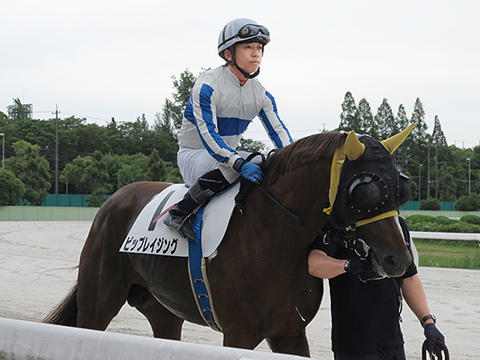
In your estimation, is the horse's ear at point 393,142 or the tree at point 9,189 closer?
the horse's ear at point 393,142

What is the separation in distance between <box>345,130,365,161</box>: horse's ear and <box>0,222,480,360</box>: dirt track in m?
3.08

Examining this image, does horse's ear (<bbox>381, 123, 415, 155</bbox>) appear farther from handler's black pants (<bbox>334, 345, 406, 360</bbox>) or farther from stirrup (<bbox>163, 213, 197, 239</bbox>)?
stirrup (<bbox>163, 213, 197, 239</bbox>)

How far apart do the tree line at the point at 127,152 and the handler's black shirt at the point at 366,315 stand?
38980 millimetres

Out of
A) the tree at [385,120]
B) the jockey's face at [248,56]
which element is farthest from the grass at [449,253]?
the tree at [385,120]

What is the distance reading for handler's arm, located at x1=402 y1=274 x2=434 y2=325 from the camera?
2.94 m

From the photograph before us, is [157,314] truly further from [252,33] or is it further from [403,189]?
[403,189]

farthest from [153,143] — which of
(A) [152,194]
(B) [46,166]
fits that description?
(A) [152,194]

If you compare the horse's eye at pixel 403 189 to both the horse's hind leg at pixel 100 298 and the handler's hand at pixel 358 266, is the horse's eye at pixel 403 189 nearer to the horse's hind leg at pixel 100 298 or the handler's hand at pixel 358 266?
the handler's hand at pixel 358 266

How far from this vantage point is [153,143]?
2854 inches

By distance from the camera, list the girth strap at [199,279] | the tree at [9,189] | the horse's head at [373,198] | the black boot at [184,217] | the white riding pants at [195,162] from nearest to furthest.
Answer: the horse's head at [373,198] → the girth strap at [199,279] → the black boot at [184,217] → the white riding pants at [195,162] → the tree at [9,189]

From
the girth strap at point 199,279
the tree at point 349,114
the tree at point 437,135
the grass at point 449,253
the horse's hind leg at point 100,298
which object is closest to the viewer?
the girth strap at point 199,279

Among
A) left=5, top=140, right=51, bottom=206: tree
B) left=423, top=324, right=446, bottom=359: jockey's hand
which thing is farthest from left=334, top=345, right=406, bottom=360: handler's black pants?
left=5, top=140, right=51, bottom=206: tree

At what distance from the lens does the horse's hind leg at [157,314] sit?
14.5 ft

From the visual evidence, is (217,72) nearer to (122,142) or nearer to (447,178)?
(122,142)
